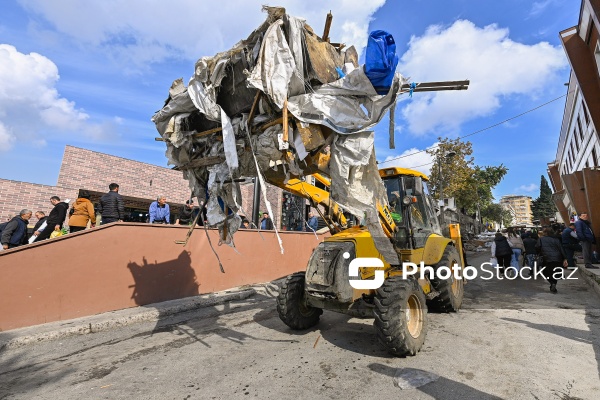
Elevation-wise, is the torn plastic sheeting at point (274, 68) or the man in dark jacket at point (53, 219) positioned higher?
the torn plastic sheeting at point (274, 68)

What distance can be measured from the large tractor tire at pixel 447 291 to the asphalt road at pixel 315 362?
8.0 inches

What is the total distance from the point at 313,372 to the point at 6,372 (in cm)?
398

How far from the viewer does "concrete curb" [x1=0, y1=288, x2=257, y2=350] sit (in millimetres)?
4684

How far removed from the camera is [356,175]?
345cm

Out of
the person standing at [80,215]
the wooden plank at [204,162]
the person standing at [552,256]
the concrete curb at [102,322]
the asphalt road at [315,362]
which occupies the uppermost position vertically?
the wooden plank at [204,162]

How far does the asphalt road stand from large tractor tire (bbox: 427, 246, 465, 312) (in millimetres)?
202

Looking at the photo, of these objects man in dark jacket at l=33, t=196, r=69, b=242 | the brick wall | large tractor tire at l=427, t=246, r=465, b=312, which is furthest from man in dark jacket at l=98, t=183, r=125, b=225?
large tractor tire at l=427, t=246, r=465, b=312

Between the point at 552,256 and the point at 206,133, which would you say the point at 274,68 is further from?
the point at 552,256

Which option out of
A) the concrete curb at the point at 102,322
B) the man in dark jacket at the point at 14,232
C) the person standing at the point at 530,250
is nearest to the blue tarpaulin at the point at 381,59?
the concrete curb at the point at 102,322

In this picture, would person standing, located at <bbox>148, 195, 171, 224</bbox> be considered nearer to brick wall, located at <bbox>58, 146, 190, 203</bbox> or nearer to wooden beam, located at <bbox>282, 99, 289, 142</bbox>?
brick wall, located at <bbox>58, 146, 190, 203</bbox>

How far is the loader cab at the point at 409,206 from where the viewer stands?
209 inches

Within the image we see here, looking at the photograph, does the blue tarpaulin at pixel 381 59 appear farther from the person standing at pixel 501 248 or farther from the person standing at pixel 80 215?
the person standing at pixel 501 248

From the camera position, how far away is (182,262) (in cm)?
772

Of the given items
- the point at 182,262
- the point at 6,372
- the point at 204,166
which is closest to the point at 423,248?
the point at 204,166
